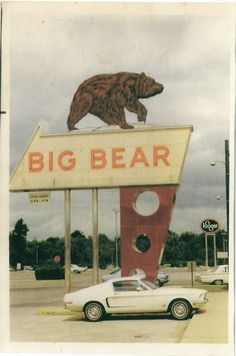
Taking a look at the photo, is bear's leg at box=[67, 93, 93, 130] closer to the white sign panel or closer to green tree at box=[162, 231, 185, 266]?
green tree at box=[162, 231, 185, 266]

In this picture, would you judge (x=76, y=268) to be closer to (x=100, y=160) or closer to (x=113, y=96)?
(x=100, y=160)

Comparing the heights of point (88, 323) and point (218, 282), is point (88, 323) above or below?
below

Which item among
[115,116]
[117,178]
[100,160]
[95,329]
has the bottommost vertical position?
[95,329]

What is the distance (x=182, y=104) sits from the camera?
376 inches

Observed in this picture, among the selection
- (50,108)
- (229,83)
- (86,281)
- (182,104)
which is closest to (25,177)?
(50,108)

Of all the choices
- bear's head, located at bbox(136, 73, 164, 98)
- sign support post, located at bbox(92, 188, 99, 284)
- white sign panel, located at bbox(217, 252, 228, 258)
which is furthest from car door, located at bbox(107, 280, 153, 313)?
bear's head, located at bbox(136, 73, 164, 98)

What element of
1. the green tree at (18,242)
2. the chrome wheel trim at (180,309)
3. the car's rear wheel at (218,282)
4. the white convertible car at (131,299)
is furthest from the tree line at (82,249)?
Result: the chrome wheel trim at (180,309)

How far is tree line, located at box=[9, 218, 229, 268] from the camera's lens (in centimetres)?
967

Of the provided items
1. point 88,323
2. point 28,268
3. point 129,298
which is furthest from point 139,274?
point 28,268

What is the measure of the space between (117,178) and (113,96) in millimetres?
1121

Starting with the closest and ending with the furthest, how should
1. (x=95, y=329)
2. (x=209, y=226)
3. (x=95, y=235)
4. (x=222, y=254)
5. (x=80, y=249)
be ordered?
(x=222, y=254) → (x=209, y=226) → (x=95, y=329) → (x=95, y=235) → (x=80, y=249)

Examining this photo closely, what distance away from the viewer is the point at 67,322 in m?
9.92

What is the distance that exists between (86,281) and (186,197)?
1.79 m

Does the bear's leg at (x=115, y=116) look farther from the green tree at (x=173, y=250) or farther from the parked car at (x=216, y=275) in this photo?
the parked car at (x=216, y=275)
